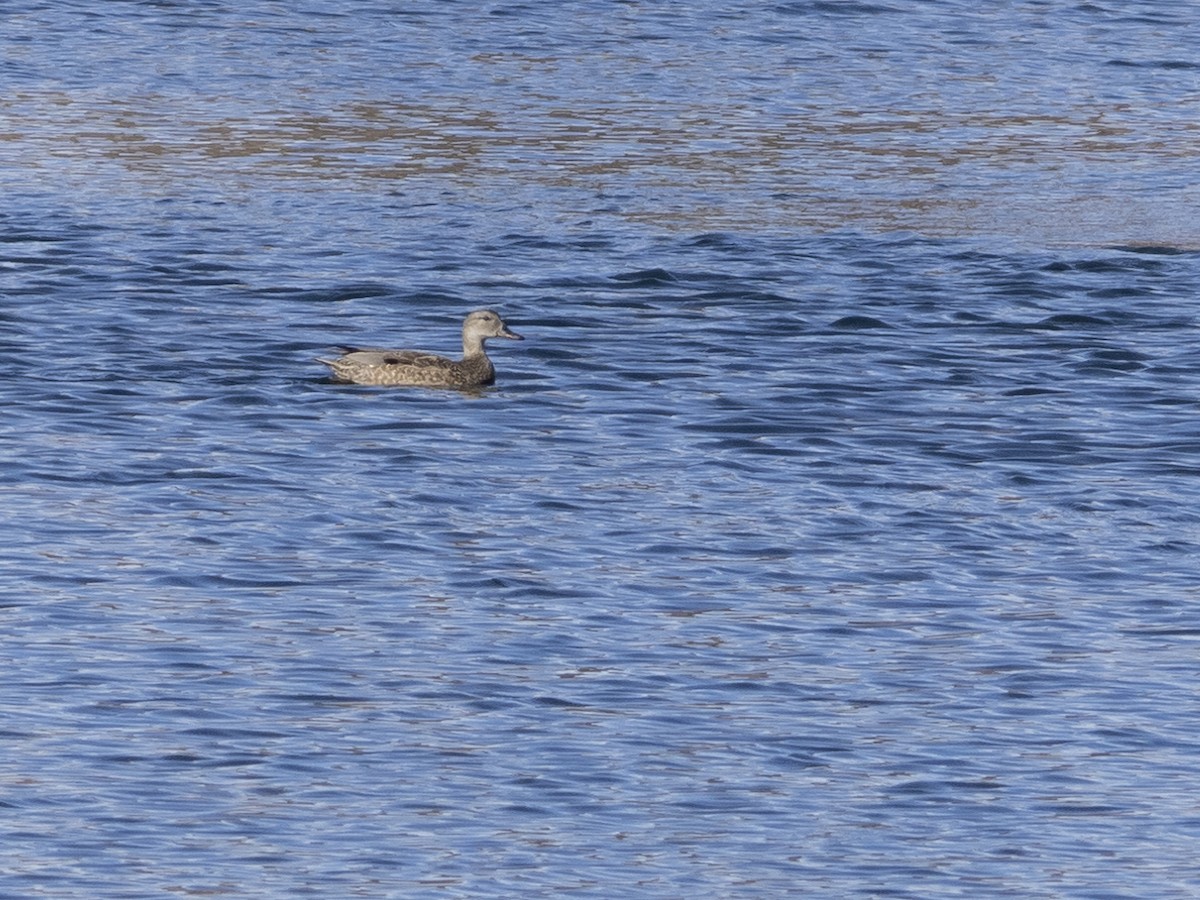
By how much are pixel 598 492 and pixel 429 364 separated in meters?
2.64

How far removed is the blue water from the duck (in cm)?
14

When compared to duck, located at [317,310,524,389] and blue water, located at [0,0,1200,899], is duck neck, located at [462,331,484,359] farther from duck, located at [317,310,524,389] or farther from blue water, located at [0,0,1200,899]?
blue water, located at [0,0,1200,899]

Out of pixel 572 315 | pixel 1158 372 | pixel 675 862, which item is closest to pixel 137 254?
pixel 572 315

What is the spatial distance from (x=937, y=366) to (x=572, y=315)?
2.76m

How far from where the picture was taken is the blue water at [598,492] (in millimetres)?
9438

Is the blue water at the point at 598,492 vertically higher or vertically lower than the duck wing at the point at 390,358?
lower

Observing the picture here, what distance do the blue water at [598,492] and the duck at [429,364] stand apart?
0.14 metres

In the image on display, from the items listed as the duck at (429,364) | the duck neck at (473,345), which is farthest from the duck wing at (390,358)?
the duck neck at (473,345)

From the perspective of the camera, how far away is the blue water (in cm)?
944

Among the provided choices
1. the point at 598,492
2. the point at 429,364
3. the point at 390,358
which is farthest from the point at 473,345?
the point at 598,492

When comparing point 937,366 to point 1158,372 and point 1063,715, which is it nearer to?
point 1158,372

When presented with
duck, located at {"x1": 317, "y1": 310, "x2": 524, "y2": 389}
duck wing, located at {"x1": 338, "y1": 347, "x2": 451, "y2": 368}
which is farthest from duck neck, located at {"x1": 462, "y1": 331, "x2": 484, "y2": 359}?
duck wing, located at {"x1": 338, "y1": 347, "x2": 451, "y2": 368}

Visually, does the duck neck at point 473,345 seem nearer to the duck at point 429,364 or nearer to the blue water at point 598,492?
the duck at point 429,364

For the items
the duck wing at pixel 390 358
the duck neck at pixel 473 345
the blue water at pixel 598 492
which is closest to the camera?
the blue water at pixel 598 492
